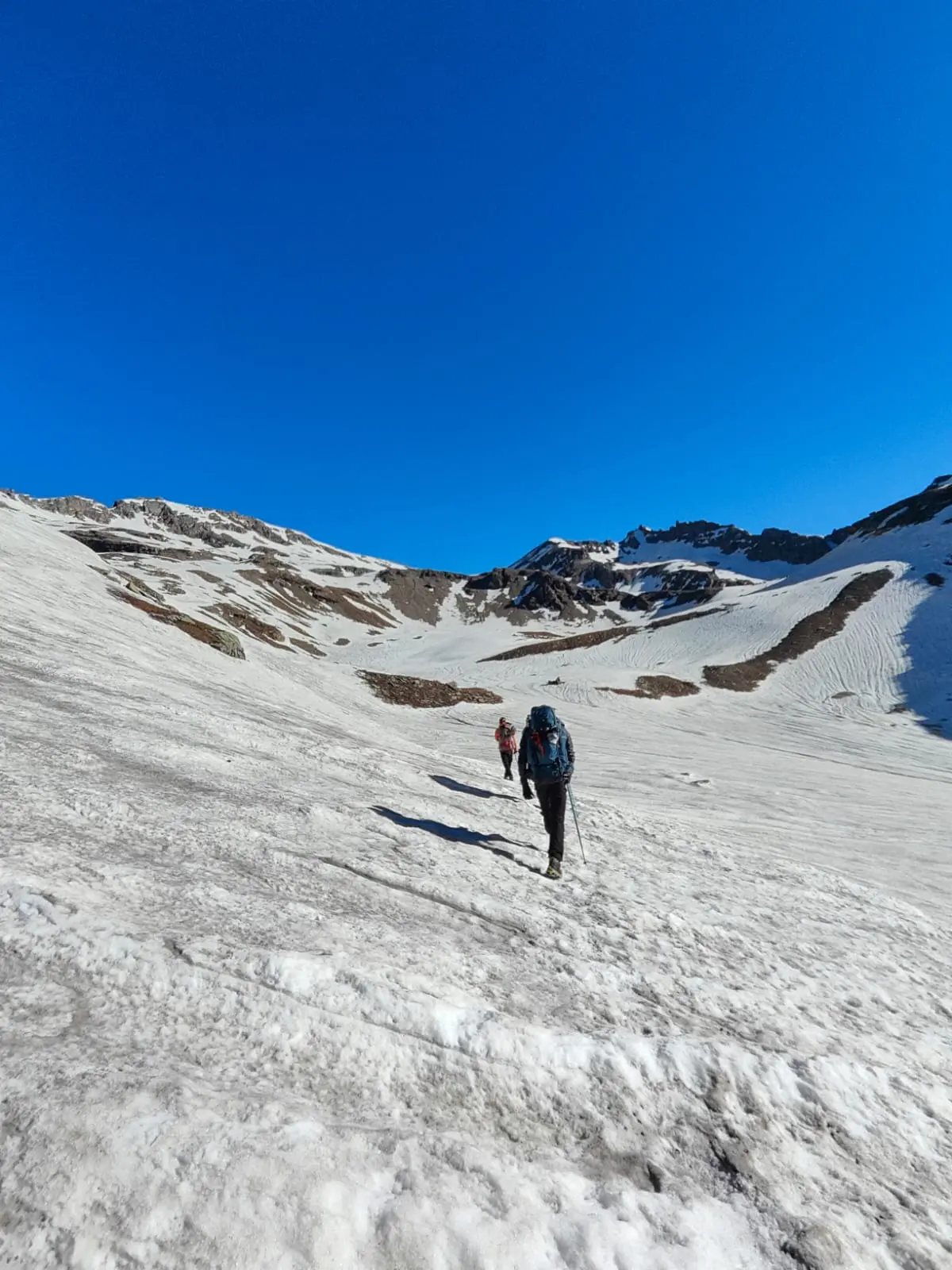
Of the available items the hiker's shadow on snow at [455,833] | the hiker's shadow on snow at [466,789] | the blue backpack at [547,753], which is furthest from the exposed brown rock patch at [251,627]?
the blue backpack at [547,753]

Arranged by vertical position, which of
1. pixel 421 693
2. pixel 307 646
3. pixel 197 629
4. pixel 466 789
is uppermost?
pixel 197 629

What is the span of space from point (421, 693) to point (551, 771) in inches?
1255

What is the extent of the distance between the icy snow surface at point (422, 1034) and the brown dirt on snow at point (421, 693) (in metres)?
27.0

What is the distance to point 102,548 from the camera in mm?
156625

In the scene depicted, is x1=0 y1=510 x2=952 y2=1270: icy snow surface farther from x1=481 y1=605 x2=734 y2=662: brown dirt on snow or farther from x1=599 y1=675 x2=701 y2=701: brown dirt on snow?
x1=481 y1=605 x2=734 y2=662: brown dirt on snow

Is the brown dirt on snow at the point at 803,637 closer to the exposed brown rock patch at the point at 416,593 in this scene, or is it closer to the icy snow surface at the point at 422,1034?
the icy snow surface at the point at 422,1034

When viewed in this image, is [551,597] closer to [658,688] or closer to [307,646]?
[307,646]

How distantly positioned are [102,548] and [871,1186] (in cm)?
18799

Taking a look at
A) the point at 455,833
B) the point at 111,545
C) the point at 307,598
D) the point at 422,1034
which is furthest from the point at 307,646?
the point at 111,545

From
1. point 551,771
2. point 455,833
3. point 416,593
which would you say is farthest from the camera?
point 416,593

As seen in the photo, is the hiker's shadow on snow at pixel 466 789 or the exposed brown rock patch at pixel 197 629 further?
the exposed brown rock patch at pixel 197 629

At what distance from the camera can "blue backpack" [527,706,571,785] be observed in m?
9.11

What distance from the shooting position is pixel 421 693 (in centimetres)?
4053

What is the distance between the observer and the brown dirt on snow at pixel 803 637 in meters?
53.3
